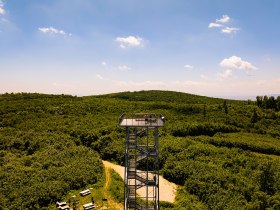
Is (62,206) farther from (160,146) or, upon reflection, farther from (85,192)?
(160,146)

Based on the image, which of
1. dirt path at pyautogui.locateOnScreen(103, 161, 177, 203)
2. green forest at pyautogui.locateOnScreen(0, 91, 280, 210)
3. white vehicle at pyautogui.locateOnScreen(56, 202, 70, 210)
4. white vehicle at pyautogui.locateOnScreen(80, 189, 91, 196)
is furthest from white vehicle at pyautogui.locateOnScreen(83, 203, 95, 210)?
dirt path at pyautogui.locateOnScreen(103, 161, 177, 203)

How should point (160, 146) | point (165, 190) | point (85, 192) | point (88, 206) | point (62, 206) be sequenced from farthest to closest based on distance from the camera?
point (160, 146)
point (165, 190)
point (85, 192)
point (62, 206)
point (88, 206)

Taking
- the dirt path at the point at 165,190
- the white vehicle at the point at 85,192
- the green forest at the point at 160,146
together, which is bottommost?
the dirt path at the point at 165,190

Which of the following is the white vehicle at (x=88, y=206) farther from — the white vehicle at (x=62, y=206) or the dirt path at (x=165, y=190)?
the dirt path at (x=165, y=190)

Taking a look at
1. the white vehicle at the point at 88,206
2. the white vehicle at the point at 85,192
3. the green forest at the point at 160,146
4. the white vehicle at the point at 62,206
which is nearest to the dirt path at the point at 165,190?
the green forest at the point at 160,146

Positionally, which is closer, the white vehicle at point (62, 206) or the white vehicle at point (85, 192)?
the white vehicle at point (62, 206)

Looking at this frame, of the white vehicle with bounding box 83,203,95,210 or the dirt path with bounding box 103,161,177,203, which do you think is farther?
the dirt path with bounding box 103,161,177,203

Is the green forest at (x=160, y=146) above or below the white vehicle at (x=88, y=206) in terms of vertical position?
above

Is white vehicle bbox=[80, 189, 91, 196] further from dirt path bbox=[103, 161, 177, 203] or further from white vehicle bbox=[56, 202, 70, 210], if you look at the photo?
dirt path bbox=[103, 161, 177, 203]

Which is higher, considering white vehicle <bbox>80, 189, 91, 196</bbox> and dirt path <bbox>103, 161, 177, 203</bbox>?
white vehicle <bbox>80, 189, 91, 196</bbox>

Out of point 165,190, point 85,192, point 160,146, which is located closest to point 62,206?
point 85,192
